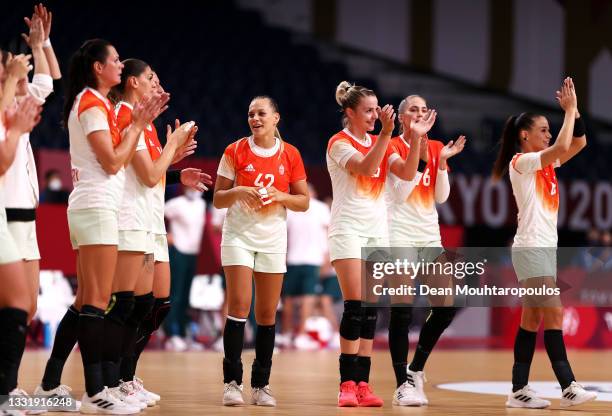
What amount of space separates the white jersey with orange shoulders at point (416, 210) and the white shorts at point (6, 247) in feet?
9.73

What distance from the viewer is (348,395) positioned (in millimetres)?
6945

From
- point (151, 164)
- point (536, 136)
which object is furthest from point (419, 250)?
point (151, 164)

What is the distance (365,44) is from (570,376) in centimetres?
1765

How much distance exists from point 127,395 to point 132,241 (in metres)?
1.01

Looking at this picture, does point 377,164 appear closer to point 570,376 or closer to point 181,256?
point 570,376

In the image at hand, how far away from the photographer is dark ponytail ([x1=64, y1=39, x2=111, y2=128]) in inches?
241

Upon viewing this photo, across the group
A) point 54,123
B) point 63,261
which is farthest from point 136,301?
point 54,123

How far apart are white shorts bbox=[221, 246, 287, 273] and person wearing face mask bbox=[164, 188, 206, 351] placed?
667 cm

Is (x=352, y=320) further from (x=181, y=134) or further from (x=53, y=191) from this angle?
(x=53, y=191)

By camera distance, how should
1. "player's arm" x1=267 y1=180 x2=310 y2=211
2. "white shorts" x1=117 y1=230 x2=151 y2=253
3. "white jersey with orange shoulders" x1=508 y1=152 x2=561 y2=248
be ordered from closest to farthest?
"white shorts" x1=117 y1=230 x2=151 y2=253 < "player's arm" x1=267 y1=180 x2=310 y2=211 < "white jersey with orange shoulders" x1=508 y1=152 x2=561 y2=248

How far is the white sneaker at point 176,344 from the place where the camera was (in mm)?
13672

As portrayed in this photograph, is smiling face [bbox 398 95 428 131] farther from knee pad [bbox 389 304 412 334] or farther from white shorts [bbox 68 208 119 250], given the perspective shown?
white shorts [bbox 68 208 119 250]

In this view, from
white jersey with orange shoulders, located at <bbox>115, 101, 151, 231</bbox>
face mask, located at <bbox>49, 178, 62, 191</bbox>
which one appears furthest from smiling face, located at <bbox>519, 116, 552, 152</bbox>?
face mask, located at <bbox>49, 178, 62, 191</bbox>

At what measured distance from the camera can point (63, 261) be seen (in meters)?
13.2
